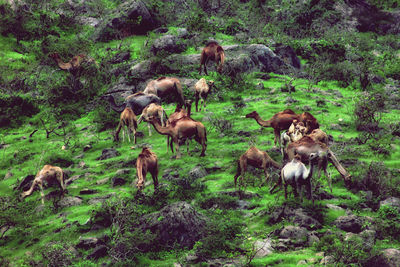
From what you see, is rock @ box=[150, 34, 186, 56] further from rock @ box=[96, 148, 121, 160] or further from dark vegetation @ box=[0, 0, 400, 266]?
rock @ box=[96, 148, 121, 160]

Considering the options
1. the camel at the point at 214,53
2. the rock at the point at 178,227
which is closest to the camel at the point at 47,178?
the rock at the point at 178,227

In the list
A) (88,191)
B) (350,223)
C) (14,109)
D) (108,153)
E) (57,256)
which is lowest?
(14,109)

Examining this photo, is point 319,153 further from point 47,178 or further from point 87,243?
point 47,178

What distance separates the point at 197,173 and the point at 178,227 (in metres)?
4.34

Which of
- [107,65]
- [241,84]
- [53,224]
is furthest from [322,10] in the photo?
[53,224]

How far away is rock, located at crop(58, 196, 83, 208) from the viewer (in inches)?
584

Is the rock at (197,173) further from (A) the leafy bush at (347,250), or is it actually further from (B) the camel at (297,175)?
(A) the leafy bush at (347,250)

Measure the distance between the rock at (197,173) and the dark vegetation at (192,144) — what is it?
0.09 metres

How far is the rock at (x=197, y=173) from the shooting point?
1507 centimetres

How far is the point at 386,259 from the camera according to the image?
9266 millimetres

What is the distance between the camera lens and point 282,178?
40.5ft

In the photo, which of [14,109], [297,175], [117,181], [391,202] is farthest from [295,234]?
[14,109]

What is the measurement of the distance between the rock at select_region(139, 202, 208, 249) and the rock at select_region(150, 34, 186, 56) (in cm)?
2031

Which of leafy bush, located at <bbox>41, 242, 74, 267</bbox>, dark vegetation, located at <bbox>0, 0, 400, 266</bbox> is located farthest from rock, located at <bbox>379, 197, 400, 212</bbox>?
leafy bush, located at <bbox>41, 242, 74, 267</bbox>
